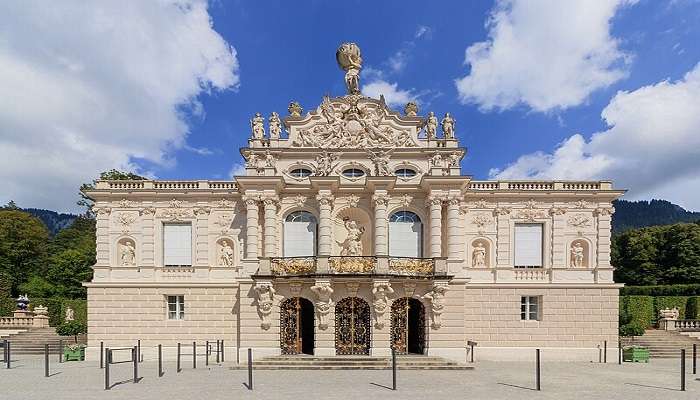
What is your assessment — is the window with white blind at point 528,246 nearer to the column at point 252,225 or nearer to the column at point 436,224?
the column at point 436,224

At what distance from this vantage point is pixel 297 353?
69.1 feet

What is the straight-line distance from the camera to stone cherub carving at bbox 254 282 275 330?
813 inches

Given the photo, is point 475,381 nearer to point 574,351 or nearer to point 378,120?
point 574,351

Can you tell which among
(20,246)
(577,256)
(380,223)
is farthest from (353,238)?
(20,246)

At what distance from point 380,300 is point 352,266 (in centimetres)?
217

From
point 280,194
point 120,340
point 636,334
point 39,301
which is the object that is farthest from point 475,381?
point 39,301

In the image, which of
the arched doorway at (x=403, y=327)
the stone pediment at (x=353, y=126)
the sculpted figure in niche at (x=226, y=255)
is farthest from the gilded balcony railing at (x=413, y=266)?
the sculpted figure in niche at (x=226, y=255)

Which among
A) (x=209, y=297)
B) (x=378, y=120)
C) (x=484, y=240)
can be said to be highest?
(x=378, y=120)

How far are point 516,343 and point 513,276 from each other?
11.7 ft

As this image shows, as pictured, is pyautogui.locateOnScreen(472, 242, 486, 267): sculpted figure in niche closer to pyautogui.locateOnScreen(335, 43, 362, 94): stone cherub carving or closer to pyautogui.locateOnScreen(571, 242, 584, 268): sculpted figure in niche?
pyautogui.locateOnScreen(571, 242, 584, 268): sculpted figure in niche

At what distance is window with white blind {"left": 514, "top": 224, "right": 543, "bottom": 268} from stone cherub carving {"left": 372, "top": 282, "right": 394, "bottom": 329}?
7678 millimetres

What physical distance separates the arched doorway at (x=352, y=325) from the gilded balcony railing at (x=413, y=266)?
95.0 inches

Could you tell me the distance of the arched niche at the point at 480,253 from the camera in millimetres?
22688

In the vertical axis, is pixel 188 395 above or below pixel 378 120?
below
